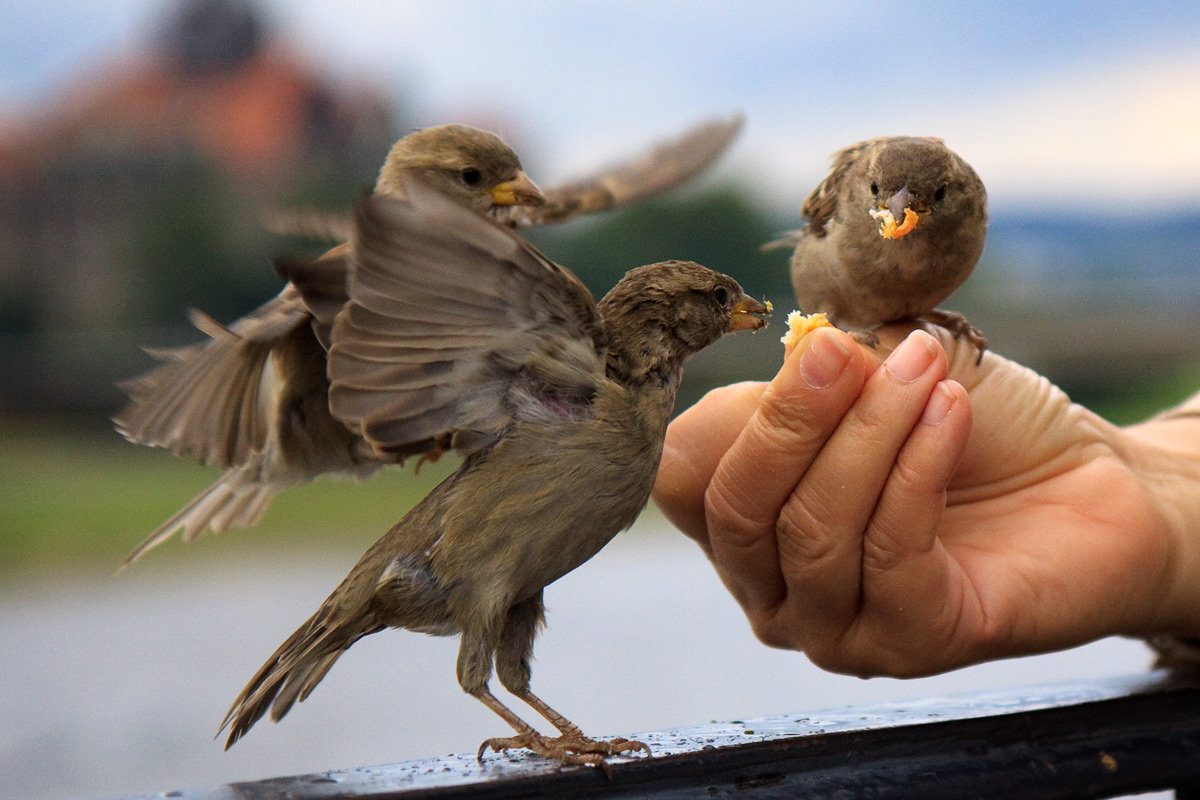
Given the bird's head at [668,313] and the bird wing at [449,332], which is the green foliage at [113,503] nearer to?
the bird's head at [668,313]

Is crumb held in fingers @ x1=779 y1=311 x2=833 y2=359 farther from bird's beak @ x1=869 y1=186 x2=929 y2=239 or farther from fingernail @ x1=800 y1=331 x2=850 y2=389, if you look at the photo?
bird's beak @ x1=869 y1=186 x2=929 y2=239

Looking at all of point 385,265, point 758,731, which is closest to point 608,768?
point 758,731

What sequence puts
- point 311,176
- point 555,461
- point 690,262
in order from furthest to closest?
1. point 311,176
2. point 690,262
3. point 555,461

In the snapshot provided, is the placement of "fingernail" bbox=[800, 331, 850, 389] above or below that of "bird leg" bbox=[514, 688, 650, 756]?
above

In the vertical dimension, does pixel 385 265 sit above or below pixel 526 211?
above

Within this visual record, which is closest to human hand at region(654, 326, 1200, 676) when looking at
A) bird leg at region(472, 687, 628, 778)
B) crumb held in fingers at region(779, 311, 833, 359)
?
crumb held in fingers at region(779, 311, 833, 359)

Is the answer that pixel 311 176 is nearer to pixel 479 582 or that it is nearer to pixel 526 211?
pixel 526 211

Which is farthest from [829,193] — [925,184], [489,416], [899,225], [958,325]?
[489,416]
